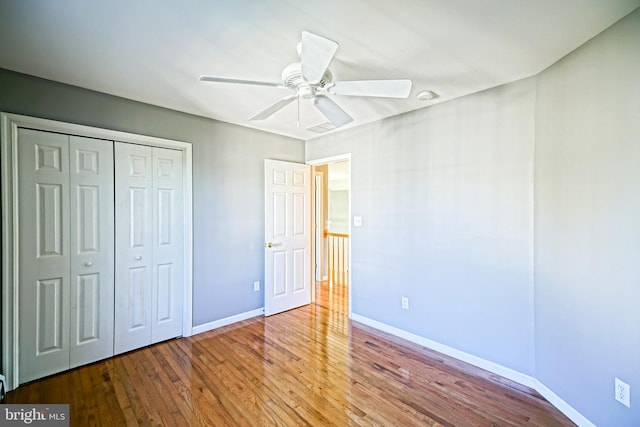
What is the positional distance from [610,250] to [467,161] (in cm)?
123

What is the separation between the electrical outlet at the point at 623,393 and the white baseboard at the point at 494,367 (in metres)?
0.29

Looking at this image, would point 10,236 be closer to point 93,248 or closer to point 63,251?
point 63,251

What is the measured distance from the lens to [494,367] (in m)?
2.42

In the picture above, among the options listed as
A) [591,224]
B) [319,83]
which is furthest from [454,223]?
[319,83]

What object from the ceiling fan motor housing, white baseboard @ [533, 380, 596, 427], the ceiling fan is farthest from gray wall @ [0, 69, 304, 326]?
white baseboard @ [533, 380, 596, 427]

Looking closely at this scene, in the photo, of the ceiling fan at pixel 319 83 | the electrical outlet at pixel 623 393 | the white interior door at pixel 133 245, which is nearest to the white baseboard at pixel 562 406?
Result: the electrical outlet at pixel 623 393

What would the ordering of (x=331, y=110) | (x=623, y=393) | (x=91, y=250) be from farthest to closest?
(x=91, y=250), (x=331, y=110), (x=623, y=393)

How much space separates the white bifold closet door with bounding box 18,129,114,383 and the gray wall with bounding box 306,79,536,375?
2.65 m

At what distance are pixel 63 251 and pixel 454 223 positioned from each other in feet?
11.4

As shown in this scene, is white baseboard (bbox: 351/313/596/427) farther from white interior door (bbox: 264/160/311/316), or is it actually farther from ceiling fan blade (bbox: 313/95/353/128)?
ceiling fan blade (bbox: 313/95/353/128)

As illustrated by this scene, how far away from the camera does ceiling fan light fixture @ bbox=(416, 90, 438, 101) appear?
2.52m

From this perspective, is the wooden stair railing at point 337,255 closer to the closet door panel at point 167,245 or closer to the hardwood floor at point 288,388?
the hardwood floor at point 288,388

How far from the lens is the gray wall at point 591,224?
1.53 meters

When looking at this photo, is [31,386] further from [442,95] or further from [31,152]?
[442,95]
